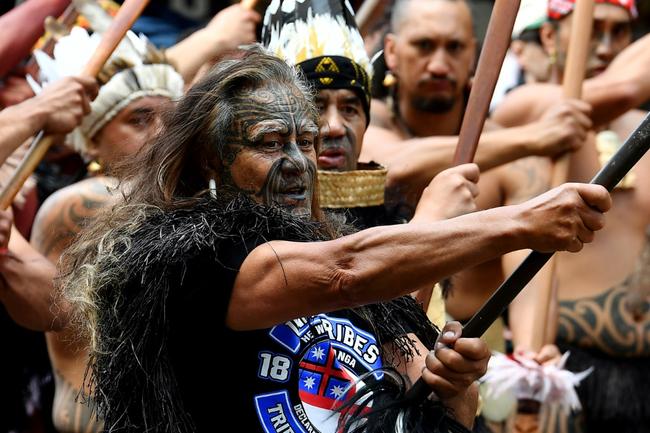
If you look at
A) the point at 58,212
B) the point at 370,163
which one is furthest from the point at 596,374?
the point at 58,212

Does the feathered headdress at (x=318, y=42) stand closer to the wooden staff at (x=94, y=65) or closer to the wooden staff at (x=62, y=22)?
the wooden staff at (x=94, y=65)

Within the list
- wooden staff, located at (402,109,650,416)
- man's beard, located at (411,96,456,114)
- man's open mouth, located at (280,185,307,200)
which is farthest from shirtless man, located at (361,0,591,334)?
wooden staff, located at (402,109,650,416)

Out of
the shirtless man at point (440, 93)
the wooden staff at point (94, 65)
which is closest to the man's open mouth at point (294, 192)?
the wooden staff at point (94, 65)

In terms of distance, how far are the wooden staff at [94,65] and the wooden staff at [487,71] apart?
123cm

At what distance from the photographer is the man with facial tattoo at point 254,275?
304 centimetres

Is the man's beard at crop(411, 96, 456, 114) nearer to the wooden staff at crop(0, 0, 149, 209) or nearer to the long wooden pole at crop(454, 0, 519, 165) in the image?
the wooden staff at crop(0, 0, 149, 209)

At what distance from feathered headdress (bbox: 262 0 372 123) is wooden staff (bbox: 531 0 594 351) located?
86 centimetres

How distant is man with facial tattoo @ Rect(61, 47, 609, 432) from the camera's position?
304 centimetres

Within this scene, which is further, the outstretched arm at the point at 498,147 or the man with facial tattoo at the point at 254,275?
the outstretched arm at the point at 498,147

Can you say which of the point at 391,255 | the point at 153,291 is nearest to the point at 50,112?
the point at 153,291

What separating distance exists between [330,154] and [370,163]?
0.27m

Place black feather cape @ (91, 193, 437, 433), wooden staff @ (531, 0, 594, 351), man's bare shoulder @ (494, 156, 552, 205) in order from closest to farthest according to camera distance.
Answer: black feather cape @ (91, 193, 437, 433) → wooden staff @ (531, 0, 594, 351) → man's bare shoulder @ (494, 156, 552, 205)

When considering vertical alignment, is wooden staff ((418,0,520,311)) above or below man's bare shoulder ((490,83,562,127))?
above

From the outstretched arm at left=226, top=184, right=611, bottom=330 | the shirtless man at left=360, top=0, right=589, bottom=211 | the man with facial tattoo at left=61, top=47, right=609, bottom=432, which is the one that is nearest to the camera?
the outstretched arm at left=226, top=184, right=611, bottom=330
